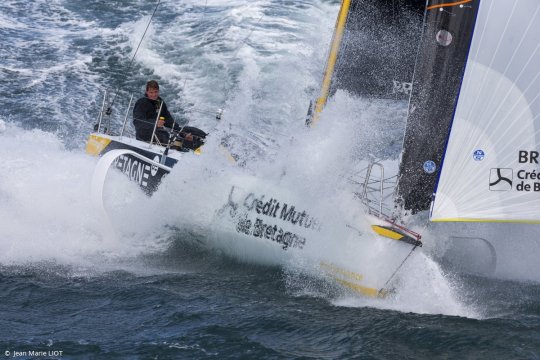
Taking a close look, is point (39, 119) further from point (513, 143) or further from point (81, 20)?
point (513, 143)

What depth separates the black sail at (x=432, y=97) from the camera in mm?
6105

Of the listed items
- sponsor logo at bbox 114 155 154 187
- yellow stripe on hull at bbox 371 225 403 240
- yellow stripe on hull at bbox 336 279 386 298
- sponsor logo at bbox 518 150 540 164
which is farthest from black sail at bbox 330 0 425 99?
yellow stripe on hull at bbox 336 279 386 298

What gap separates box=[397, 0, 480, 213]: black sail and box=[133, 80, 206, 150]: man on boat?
2.94 metres

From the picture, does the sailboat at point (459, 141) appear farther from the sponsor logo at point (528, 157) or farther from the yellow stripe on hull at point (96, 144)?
the yellow stripe on hull at point (96, 144)

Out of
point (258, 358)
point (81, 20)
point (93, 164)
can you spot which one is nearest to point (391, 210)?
point (258, 358)

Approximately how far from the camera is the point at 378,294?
5746 mm

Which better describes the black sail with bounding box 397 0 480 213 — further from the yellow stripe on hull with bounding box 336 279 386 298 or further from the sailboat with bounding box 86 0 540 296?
the yellow stripe on hull with bounding box 336 279 386 298

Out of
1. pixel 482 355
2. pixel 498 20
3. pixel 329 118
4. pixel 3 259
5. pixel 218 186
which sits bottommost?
pixel 3 259

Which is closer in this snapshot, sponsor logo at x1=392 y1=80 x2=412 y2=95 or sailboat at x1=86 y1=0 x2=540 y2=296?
sailboat at x1=86 y1=0 x2=540 y2=296

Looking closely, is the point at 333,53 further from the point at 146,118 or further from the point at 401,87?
the point at 146,118

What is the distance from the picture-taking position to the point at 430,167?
6195mm

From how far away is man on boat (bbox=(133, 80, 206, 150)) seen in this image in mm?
8477

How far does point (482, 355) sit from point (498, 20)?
262 cm

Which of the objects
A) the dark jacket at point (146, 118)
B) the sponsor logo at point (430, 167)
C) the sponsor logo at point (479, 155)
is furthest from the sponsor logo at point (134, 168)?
the sponsor logo at point (479, 155)
